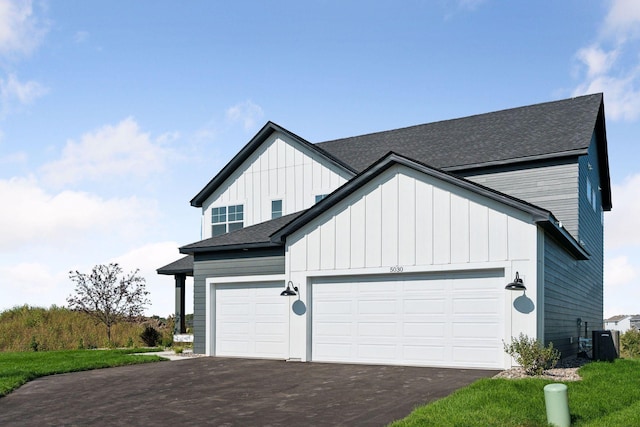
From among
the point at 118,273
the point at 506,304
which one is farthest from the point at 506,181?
the point at 118,273

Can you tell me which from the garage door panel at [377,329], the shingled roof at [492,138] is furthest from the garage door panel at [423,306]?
the shingled roof at [492,138]

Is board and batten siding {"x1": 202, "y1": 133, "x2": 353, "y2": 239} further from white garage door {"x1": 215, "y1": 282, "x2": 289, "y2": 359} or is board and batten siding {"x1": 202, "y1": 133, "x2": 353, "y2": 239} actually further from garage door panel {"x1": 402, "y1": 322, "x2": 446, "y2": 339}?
garage door panel {"x1": 402, "y1": 322, "x2": 446, "y2": 339}

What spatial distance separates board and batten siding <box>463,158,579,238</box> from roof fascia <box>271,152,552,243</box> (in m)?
6.49

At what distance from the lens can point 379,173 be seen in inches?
637

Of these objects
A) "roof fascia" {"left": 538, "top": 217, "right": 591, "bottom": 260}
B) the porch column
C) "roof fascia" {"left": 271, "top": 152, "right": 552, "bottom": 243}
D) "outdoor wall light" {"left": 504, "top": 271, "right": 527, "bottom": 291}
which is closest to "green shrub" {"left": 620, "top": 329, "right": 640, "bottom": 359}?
"roof fascia" {"left": 538, "top": 217, "right": 591, "bottom": 260}

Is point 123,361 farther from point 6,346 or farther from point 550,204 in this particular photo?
point 550,204

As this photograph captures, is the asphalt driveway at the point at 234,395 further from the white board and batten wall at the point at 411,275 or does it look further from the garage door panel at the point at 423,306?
the garage door panel at the point at 423,306

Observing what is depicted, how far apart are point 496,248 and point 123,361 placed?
35.2 feet

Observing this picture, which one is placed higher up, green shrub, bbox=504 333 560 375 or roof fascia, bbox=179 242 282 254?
roof fascia, bbox=179 242 282 254

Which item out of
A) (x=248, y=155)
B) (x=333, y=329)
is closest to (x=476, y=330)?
(x=333, y=329)

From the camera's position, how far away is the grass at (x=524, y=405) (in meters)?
8.80

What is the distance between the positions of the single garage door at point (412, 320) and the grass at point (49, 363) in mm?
5596

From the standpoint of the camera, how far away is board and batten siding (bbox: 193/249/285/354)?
61.3 ft

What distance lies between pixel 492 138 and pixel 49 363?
1621cm
